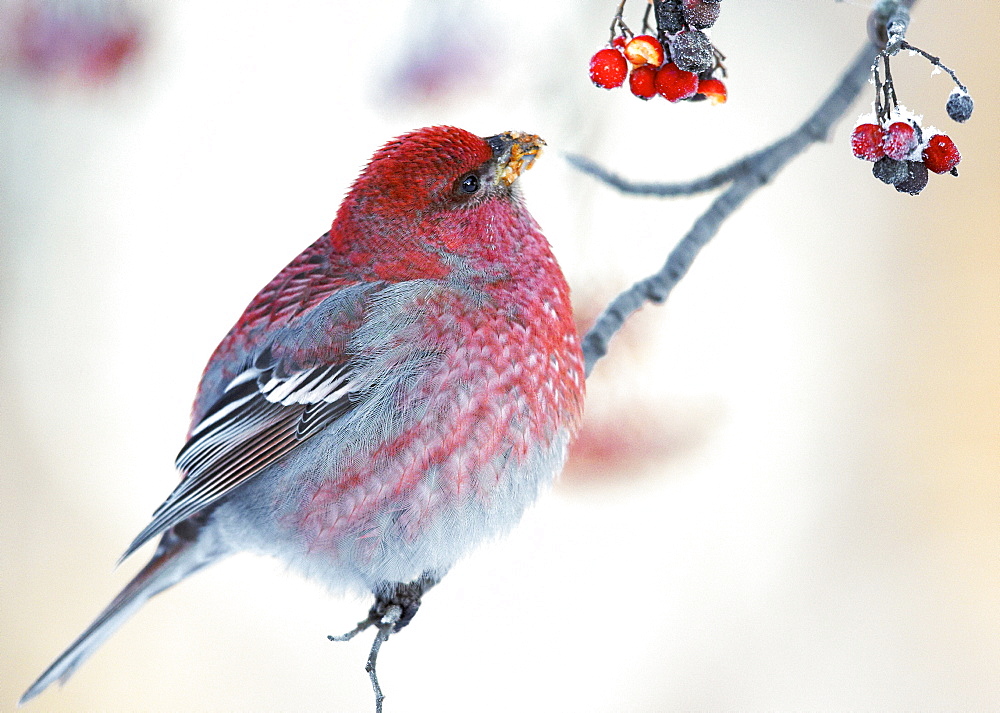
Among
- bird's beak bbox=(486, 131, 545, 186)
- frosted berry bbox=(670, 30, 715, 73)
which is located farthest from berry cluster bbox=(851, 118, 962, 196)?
bird's beak bbox=(486, 131, 545, 186)

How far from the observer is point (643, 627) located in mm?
1437

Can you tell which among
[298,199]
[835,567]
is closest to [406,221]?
[298,199]

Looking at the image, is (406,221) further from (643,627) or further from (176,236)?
(643,627)

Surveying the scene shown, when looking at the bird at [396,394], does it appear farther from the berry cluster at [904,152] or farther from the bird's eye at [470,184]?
the berry cluster at [904,152]

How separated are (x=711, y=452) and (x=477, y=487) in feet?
1.84

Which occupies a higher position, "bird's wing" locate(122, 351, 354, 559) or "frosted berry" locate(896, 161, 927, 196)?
"frosted berry" locate(896, 161, 927, 196)

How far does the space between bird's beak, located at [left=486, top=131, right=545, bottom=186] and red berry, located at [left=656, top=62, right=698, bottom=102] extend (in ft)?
0.53

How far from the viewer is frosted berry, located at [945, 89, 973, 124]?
1.82 feet

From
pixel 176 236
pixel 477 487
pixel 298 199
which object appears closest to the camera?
pixel 477 487

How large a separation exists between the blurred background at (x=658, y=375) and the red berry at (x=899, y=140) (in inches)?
18.6

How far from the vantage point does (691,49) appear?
2.04ft

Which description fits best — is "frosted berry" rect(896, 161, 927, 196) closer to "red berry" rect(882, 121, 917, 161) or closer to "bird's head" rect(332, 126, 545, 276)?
"red berry" rect(882, 121, 917, 161)

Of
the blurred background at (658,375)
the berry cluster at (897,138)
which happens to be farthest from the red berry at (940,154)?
the blurred background at (658,375)

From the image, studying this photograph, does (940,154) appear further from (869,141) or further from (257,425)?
(257,425)
